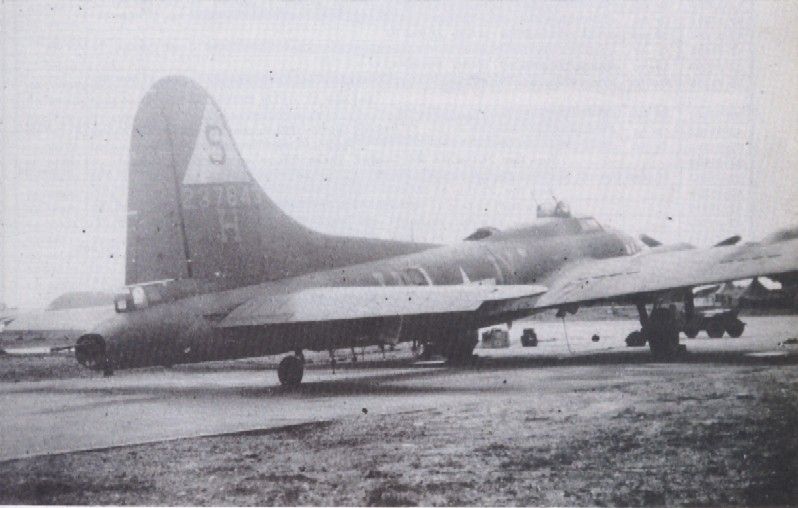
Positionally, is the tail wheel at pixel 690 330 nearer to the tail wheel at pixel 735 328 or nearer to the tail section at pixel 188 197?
the tail wheel at pixel 735 328

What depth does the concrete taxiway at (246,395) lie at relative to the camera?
891 cm

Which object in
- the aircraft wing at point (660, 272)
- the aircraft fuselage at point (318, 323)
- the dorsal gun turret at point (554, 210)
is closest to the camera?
the aircraft fuselage at point (318, 323)

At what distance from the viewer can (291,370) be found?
12875 millimetres

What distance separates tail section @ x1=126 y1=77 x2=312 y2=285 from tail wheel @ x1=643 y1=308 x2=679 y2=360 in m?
9.27

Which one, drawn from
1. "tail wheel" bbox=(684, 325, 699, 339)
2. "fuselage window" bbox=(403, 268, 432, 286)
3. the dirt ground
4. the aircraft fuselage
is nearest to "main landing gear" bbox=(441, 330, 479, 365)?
the aircraft fuselage

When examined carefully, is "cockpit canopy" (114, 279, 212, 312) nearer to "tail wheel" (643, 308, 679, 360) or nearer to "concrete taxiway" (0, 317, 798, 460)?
"concrete taxiway" (0, 317, 798, 460)

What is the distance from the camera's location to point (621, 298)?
16766 millimetres

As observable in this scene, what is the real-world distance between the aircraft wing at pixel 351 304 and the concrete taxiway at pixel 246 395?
3.91 ft

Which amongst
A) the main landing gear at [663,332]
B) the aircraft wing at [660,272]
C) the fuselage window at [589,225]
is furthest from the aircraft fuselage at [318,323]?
the main landing gear at [663,332]

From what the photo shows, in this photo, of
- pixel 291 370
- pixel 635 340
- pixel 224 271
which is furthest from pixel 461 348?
pixel 224 271

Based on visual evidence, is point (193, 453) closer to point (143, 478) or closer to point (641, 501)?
point (143, 478)

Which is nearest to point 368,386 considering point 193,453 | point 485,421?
point 485,421

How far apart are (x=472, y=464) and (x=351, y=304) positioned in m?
5.27

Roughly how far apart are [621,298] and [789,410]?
29.8ft
